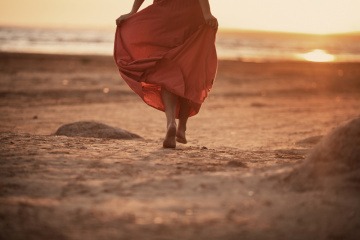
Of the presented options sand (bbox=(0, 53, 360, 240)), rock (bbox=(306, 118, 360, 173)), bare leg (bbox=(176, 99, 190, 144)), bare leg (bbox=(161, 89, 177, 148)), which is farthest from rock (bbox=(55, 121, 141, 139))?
rock (bbox=(306, 118, 360, 173))

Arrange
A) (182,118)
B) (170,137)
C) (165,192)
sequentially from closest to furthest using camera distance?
1. (165,192)
2. (170,137)
3. (182,118)

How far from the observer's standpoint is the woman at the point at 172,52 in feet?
13.9

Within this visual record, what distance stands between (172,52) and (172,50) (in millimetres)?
19

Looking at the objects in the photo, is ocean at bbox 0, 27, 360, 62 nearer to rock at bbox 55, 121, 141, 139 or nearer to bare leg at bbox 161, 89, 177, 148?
rock at bbox 55, 121, 141, 139

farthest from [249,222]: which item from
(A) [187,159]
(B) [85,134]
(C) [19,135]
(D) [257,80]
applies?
(D) [257,80]

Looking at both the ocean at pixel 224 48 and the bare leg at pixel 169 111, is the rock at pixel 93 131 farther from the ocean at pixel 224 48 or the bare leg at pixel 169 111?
A: the ocean at pixel 224 48

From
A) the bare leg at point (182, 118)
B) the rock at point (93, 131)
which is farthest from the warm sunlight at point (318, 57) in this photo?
the bare leg at point (182, 118)

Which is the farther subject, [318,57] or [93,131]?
[318,57]

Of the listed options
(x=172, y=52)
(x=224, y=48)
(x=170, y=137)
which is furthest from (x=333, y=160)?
(x=224, y=48)

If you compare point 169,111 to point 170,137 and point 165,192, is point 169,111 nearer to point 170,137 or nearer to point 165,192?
point 170,137

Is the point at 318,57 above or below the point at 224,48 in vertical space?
below

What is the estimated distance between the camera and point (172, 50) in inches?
167

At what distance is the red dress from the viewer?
4258 millimetres

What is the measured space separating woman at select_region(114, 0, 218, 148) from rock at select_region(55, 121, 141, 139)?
130cm
